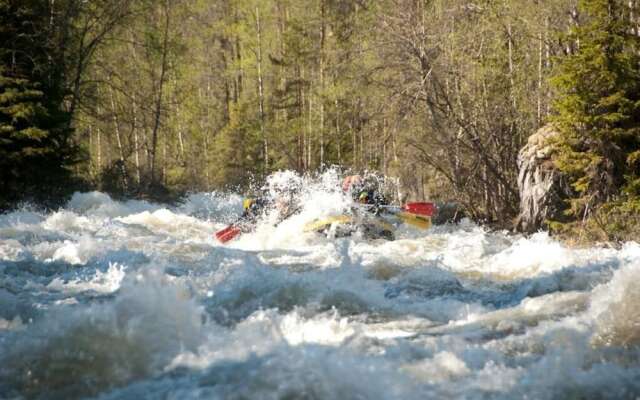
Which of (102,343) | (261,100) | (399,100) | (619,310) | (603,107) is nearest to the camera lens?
(102,343)

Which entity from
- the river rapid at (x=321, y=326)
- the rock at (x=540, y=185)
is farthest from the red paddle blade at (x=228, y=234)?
the rock at (x=540, y=185)

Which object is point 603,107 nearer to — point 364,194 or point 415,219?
point 415,219

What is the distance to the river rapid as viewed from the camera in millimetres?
4531

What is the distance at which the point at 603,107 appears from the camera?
1138 cm

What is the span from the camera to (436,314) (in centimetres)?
675

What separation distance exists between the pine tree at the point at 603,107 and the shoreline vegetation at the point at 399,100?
0.11ft

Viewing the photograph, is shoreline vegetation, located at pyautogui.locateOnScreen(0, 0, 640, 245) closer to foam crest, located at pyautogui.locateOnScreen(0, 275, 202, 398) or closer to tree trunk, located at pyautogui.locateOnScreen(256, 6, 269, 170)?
tree trunk, located at pyautogui.locateOnScreen(256, 6, 269, 170)

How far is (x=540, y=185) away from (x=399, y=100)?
399 cm

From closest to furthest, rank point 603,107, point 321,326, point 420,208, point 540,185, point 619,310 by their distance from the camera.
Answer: point 619,310 → point 321,326 → point 603,107 → point 540,185 → point 420,208

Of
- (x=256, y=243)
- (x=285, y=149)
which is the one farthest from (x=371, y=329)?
(x=285, y=149)

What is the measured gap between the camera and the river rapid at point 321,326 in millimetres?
4531

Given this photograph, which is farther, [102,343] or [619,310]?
[619,310]

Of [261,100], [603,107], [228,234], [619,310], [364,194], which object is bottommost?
[228,234]

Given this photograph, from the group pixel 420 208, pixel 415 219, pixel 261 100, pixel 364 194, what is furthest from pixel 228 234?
pixel 261 100
